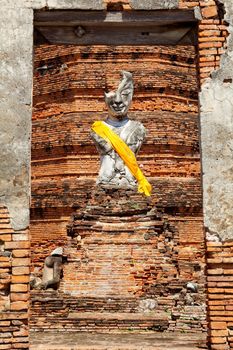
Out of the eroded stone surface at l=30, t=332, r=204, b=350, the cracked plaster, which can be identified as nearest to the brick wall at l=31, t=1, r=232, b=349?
the eroded stone surface at l=30, t=332, r=204, b=350

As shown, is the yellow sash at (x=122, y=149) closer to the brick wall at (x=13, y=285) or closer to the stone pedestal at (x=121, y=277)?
the stone pedestal at (x=121, y=277)

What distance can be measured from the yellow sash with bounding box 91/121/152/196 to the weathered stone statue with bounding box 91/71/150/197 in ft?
0.07

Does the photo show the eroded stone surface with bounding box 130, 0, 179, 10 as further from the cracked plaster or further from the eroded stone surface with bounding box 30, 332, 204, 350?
the eroded stone surface with bounding box 30, 332, 204, 350

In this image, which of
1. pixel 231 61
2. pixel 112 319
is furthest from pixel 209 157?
pixel 112 319

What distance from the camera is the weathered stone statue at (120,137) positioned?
38.6 ft

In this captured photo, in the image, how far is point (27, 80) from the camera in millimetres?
6688

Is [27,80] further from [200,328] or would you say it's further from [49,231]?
[49,231]

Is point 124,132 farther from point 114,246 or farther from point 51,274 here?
point 51,274

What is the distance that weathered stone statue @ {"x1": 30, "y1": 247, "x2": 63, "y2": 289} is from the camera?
12.3 m

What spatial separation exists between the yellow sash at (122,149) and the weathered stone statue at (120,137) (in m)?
0.02

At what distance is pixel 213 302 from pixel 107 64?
9.68 meters

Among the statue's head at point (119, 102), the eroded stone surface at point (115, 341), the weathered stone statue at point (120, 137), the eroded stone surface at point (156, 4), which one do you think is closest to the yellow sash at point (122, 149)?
the weathered stone statue at point (120, 137)

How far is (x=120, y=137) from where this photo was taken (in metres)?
11.9

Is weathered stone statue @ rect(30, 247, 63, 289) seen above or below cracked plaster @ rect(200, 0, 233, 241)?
below
